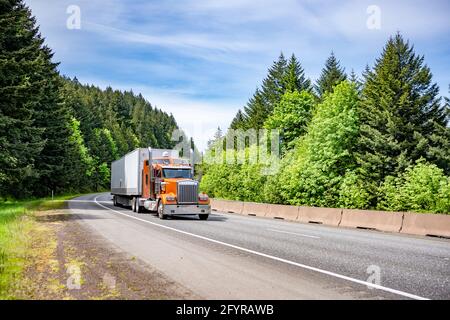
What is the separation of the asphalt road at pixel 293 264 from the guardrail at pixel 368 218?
132 centimetres

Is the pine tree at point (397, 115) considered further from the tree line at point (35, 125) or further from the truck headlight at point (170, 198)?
the tree line at point (35, 125)

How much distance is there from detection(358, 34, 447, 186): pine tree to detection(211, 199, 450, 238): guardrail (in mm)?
16428

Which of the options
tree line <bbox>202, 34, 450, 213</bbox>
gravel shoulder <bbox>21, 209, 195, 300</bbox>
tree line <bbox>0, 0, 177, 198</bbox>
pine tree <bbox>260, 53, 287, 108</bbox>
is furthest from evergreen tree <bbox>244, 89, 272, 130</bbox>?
gravel shoulder <bbox>21, 209, 195, 300</bbox>

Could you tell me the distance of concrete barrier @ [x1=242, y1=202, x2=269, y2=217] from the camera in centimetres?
2850

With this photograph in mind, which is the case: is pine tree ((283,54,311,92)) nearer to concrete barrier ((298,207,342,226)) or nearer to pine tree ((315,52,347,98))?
pine tree ((315,52,347,98))

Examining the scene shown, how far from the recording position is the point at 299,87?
63.1 meters

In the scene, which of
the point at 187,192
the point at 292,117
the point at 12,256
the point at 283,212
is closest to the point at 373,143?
the point at 292,117

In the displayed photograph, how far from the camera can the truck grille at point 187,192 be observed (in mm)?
21500

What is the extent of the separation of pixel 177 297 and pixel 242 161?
48.0 metres

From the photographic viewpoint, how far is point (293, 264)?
8.95 metres

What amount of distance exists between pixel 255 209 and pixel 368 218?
37.7 ft

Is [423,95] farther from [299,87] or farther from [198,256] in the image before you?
[198,256]

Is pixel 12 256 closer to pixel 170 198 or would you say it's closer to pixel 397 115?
pixel 170 198
